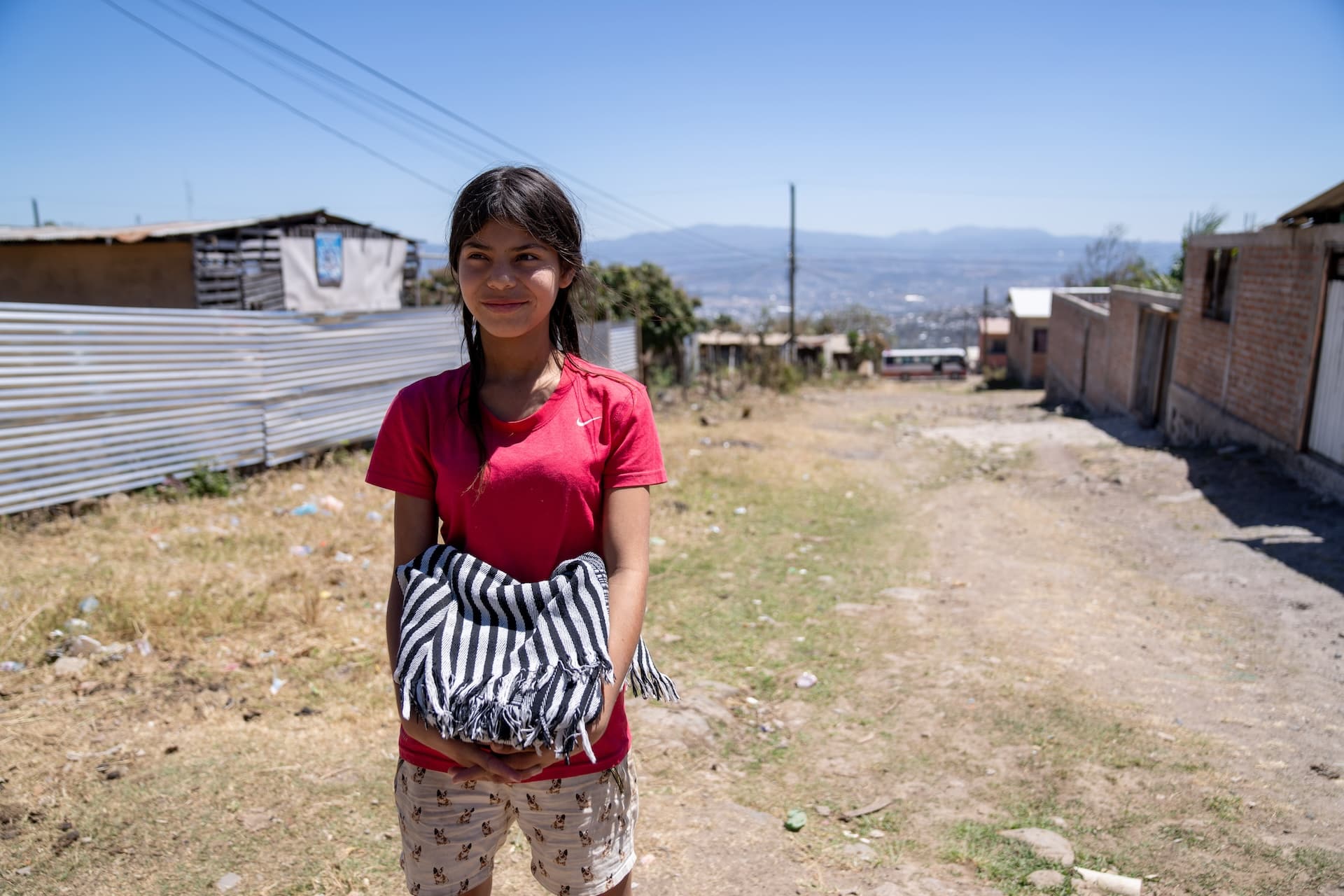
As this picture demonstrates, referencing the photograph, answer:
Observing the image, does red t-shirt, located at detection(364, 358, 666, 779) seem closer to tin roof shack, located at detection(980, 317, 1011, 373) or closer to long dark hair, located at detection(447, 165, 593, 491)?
long dark hair, located at detection(447, 165, 593, 491)

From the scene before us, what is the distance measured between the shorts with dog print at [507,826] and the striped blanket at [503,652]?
0.59ft

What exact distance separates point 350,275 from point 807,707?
11241 mm

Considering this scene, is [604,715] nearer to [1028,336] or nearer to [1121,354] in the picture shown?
[1121,354]

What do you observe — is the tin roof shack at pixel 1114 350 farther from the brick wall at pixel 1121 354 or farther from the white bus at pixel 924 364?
the white bus at pixel 924 364

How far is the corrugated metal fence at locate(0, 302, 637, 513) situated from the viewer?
568cm

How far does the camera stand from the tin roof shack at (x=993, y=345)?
123 feet

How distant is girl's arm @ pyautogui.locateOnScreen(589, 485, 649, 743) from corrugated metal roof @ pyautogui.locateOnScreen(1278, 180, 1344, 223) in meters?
7.59

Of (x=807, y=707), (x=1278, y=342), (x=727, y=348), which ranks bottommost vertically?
(x=807, y=707)

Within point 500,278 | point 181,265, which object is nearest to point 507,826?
point 500,278

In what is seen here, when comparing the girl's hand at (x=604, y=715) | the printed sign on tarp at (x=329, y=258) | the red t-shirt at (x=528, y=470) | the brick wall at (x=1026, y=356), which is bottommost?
the brick wall at (x=1026, y=356)

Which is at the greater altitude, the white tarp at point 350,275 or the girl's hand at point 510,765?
the white tarp at point 350,275

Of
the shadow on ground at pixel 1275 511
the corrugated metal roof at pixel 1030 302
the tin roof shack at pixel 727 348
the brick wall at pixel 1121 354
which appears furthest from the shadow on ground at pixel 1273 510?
the corrugated metal roof at pixel 1030 302

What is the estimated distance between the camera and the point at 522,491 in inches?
55.5

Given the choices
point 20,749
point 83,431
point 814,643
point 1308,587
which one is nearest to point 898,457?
Answer: point 1308,587
